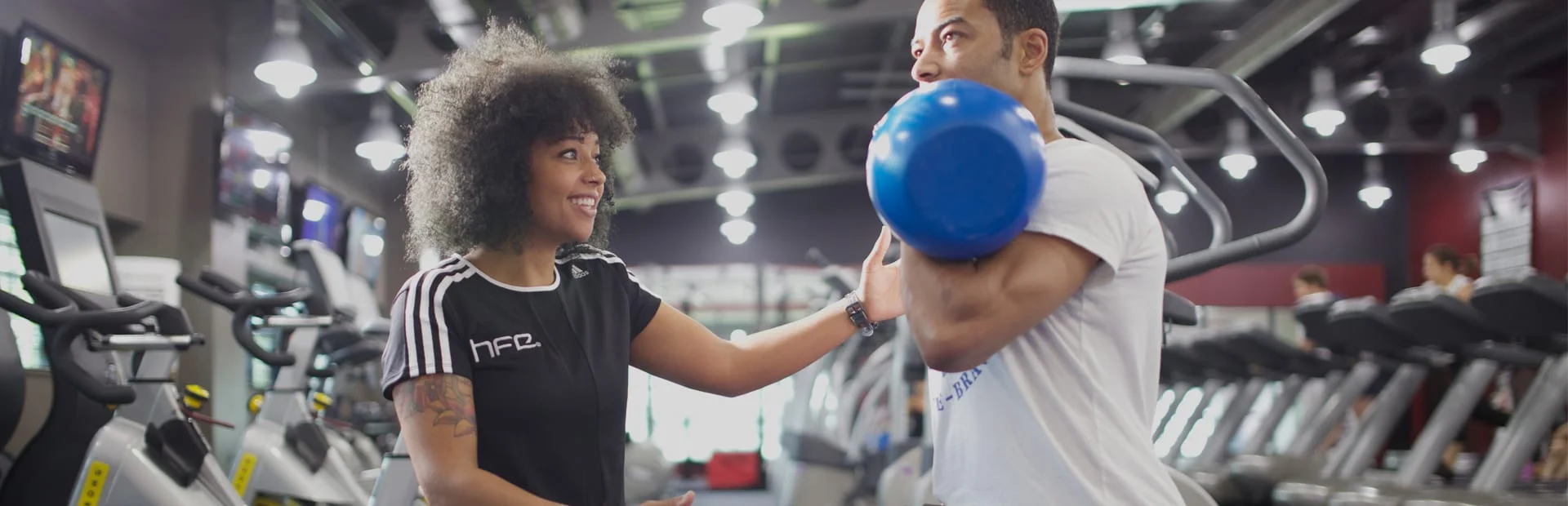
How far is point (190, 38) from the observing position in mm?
7504

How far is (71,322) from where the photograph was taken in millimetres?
3123

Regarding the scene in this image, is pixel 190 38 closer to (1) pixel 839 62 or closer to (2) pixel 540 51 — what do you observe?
(1) pixel 839 62

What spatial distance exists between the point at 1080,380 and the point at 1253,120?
2.73ft

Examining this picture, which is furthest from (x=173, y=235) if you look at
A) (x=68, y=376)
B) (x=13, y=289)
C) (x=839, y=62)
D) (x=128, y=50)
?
(x=839, y=62)

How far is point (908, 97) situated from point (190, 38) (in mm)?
7295

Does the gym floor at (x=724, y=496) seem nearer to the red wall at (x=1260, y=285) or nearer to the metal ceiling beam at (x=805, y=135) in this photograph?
the metal ceiling beam at (x=805, y=135)

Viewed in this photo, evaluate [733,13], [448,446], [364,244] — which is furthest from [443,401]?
[364,244]

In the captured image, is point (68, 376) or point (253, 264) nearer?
point (68, 376)

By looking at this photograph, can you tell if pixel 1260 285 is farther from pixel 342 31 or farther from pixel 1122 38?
pixel 342 31

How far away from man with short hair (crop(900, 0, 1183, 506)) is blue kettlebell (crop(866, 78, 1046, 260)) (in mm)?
48

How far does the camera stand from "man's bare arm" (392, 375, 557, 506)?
1.56 metres

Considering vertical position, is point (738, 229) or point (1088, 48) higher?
point (1088, 48)

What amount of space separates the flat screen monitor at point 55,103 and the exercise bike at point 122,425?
2.14m

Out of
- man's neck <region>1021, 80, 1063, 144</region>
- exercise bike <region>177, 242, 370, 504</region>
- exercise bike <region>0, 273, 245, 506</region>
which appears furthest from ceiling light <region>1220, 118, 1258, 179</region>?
man's neck <region>1021, 80, 1063, 144</region>
